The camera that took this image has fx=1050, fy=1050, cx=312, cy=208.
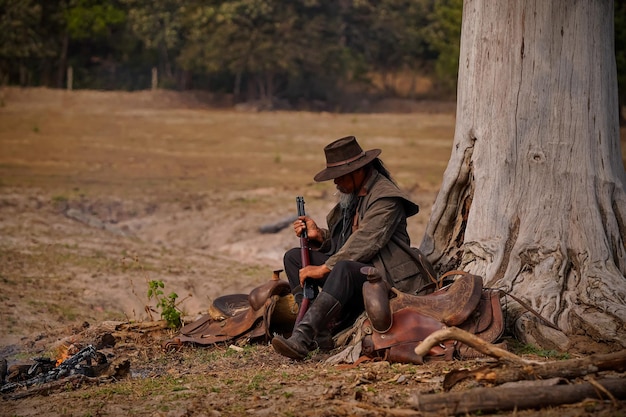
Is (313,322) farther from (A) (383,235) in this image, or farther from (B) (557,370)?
(B) (557,370)

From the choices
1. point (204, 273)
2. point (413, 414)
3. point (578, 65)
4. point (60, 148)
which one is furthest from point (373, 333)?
point (60, 148)

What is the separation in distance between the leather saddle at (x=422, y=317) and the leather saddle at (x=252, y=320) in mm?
1047

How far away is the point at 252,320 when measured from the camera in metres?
7.24

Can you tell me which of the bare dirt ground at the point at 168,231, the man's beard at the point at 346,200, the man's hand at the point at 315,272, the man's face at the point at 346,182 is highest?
the man's face at the point at 346,182

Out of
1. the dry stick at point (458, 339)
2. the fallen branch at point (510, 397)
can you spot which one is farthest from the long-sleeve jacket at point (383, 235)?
the fallen branch at point (510, 397)

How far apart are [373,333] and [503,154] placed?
159 centimetres

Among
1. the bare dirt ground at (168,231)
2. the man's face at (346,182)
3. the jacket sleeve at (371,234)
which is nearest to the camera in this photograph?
the bare dirt ground at (168,231)

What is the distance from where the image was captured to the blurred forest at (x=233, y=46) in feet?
125

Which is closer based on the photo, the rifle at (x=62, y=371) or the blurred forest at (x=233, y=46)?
the rifle at (x=62, y=371)

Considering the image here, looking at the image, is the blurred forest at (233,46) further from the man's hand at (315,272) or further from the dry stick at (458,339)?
the dry stick at (458,339)

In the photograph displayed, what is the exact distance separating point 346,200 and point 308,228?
322 mm

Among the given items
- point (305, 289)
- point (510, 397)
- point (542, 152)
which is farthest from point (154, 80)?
point (510, 397)

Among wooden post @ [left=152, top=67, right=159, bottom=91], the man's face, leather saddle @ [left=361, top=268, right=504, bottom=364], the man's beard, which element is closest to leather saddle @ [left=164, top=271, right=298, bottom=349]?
the man's beard

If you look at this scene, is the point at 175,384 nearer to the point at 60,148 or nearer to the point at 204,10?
the point at 60,148
